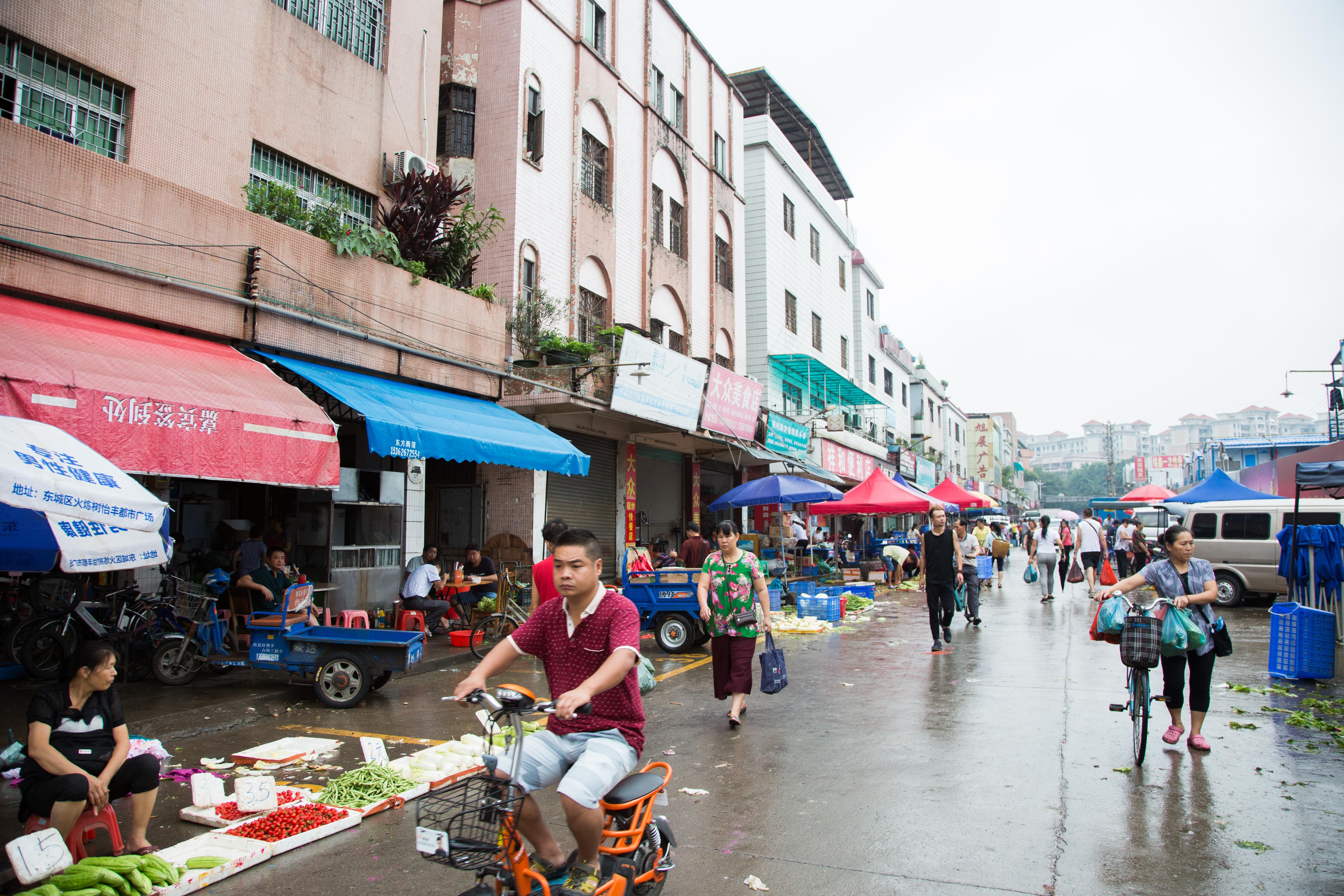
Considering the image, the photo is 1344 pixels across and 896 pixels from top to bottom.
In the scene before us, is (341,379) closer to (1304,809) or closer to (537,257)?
(537,257)

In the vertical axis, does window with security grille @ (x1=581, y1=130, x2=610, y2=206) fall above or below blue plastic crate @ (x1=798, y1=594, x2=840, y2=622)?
above

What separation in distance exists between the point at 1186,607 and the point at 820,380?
25.0m

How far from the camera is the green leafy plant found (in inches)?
581

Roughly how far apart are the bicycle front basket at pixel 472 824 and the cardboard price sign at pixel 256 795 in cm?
250

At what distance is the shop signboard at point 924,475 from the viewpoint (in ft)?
143

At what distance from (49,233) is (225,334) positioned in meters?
1.93

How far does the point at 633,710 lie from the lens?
3.47 metres

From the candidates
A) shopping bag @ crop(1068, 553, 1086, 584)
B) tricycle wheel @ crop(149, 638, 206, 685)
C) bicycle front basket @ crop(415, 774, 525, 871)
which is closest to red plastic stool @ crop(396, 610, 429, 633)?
tricycle wheel @ crop(149, 638, 206, 685)

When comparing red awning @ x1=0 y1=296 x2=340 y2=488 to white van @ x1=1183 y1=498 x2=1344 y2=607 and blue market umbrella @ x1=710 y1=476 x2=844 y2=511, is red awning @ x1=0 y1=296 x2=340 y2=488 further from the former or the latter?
white van @ x1=1183 y1=498 x2=1344 y2=607

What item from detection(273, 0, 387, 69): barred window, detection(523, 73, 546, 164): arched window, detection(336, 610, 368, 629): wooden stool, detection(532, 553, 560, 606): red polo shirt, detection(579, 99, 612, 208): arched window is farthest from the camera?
detection(579, 99, 612, 208): arched window

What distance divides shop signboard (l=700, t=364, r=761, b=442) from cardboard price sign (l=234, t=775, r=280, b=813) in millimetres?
14035

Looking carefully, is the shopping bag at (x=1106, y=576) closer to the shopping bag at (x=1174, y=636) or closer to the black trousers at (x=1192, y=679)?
the black trousers at (x=1192, y=679)

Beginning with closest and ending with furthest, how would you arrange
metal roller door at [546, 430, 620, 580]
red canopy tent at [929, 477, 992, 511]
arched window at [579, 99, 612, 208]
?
metal roller door at [546, 430, 620, 580] → arched window at [579, 99, 612, 208] → red canopy tent at [929, 477, 992, 511]

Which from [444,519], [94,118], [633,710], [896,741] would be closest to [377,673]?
[896,741]
